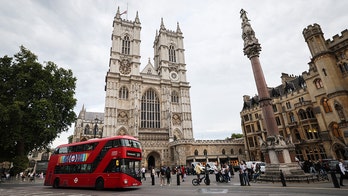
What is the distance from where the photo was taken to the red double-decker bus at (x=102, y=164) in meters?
11.7

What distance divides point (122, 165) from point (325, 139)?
24.3 metres

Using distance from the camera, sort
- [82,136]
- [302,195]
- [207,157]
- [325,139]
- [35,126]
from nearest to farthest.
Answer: [302,195]
[35,126]
[325,139]
[207,157]
[82,136]

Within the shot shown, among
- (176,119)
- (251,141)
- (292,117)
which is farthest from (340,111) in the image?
(176,119)

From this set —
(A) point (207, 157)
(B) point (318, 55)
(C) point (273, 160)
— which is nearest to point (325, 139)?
(B) point (318, 55)

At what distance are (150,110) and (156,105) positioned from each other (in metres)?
2.15

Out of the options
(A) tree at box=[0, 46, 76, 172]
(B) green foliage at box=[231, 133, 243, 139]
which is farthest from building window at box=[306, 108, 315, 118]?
(B) green foliage at box=[231, 133, 243, 139]

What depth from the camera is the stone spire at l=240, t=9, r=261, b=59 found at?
51.1 feet

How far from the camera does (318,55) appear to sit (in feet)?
72.6

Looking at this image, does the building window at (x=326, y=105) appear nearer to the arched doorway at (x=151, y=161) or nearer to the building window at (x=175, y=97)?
the building window at (x=175, y=97)

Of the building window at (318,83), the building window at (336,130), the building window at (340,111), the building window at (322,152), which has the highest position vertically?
the building window at (318,83)

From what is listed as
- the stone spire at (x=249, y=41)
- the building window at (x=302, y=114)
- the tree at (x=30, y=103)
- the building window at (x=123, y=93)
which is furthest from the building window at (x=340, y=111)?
the building window at (x=123, y=93)

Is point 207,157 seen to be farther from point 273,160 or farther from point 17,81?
point 17,81

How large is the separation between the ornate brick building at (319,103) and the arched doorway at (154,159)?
18.9 m

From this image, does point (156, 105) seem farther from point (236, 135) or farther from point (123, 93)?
point (236, 135)
